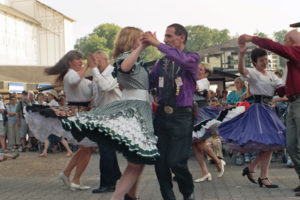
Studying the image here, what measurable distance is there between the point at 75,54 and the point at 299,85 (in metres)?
3.18

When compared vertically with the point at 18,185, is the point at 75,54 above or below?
above

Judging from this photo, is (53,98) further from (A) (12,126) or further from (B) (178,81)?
(B) (178,81)

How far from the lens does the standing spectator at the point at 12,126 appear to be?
16.3 metres

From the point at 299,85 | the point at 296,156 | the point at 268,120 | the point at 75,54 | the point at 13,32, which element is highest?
the point at 13,32

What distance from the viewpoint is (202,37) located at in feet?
419

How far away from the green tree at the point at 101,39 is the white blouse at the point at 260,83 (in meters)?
87.7

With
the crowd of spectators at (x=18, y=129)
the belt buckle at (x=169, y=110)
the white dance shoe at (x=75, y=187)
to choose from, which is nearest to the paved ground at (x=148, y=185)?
the white dance shoe at (x=75, y=187)

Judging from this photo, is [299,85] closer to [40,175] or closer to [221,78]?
[40,175]

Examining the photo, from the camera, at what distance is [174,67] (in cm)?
502

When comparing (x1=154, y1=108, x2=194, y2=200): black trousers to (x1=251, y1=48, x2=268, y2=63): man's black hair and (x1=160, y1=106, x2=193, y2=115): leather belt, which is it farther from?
(x1=251, y1=48, x2=268, y2=63): man's black hair

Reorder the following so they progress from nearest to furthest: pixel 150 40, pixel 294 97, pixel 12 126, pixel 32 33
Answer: pixel 150 40 → pixel 294 97 → pixel 12 126 → pixel 32 33

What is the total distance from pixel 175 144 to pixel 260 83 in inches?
87.3

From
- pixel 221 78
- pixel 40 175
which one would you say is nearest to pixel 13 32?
pixel 221 78

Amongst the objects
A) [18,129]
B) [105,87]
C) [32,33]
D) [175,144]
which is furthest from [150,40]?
[32,33]
